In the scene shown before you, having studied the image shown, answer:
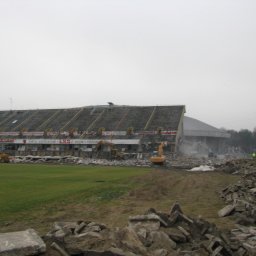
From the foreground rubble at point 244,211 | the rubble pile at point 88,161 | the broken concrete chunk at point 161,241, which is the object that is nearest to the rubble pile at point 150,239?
the broken concrete chunk at point 161,241

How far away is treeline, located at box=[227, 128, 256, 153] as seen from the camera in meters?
150

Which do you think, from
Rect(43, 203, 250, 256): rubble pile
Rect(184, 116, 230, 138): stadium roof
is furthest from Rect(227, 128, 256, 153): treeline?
Rect(43, 203, 250, 256): rubble pile

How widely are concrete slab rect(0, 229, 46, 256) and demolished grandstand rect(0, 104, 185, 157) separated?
64.5 m

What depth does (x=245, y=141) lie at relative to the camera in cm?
15200

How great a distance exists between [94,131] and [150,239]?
243 feet

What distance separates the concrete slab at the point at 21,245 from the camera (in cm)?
852

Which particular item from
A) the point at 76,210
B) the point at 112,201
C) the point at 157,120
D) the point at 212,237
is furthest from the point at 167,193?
the point at 157,120

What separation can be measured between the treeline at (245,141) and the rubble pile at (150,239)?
141 meters

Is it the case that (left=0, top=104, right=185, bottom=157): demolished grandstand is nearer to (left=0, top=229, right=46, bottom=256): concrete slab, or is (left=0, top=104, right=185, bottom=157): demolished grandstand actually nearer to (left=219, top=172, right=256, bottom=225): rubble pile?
(left=219, top=172, right=256, bottom=225): rubble pile

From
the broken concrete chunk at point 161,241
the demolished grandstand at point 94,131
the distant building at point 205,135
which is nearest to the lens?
the broken concrete chunk at point 161,241

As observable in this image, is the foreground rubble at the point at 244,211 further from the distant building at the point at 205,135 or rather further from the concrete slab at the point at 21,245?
the distant building at the point at 205,135

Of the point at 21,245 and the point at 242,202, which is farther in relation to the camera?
the point at 242,202

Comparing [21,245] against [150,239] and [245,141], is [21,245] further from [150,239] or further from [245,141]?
[245,141]

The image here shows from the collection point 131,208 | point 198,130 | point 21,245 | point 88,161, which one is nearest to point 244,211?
point 131,208
